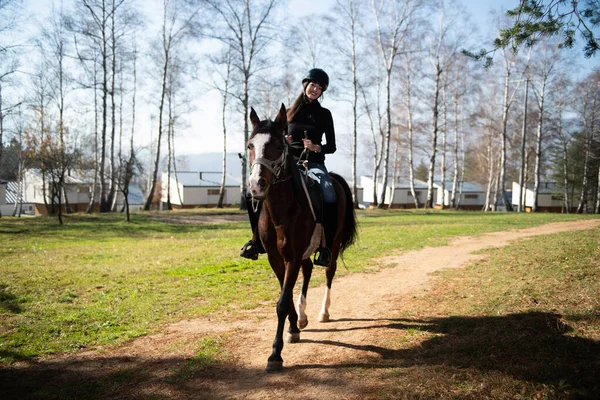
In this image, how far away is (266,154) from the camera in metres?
4.65

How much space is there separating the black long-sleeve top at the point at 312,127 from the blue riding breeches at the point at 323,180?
0.59ft

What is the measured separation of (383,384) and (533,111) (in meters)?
43.8

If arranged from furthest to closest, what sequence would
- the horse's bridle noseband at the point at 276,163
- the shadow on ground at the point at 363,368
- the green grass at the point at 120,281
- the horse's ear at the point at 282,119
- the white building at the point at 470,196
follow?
the white building at the point at 470,196 → the green grass at the point at 120,281 → the horse's ear at the point at 282,119 → the horse's bridle noseband at the point at 276,163 → the shadow on ground at the point at 363,368

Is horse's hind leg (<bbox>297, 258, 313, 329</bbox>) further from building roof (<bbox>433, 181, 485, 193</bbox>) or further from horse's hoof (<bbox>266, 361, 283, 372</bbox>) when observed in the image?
building roof (<bbox>433, 181, 485, 193</bbox>)

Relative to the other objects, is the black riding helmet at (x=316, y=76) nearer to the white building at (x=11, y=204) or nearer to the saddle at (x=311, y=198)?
the saddle at (x=311, y=198)

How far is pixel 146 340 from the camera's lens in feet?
19.2

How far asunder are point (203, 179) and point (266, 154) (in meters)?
61.6

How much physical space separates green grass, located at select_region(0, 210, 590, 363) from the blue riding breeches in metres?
2.95

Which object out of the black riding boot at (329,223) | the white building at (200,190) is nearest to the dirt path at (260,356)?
the black riding boot at (329,223)

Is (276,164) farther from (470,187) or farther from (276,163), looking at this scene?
(470,187)

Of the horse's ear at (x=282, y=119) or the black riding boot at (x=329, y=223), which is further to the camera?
the black riding boot at (x=329, y=223)

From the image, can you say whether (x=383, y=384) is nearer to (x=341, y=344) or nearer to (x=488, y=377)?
(x=488, y=377)

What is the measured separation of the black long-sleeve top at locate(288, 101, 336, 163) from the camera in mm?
6000

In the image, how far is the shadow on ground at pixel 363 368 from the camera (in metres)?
3.90
